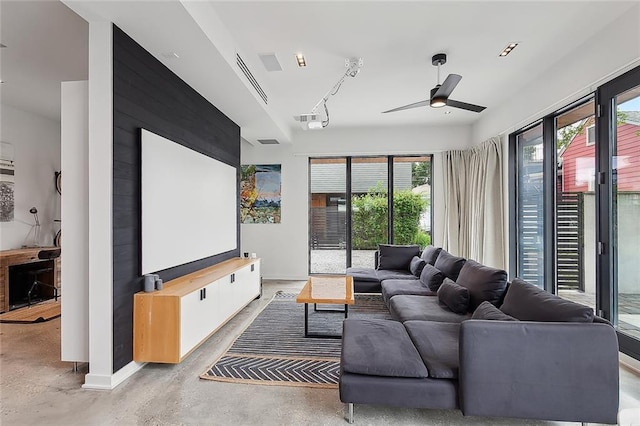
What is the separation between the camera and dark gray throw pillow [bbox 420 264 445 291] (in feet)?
12.7

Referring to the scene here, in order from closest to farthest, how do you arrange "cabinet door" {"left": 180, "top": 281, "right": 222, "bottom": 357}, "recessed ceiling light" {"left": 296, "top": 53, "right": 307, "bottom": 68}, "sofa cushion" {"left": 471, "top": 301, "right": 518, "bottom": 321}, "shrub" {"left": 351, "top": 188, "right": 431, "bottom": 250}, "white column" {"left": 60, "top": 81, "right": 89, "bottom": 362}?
1. "sofa cushion" {"left": 471, "top": 301, "right": 518, "bottom": 321}
2. "white column" {"left": 60, "top": 81, "right": 89, "bottom": 362}
3. "cabinet door" {"left": 180, "top": 281, "right": 222, "bottom": 357}
4. "recessed ceiling light" {"left": 296, "top": 53, "right": 307, "bottom": 68}
5. "shrub" {"left": 351, "top": 188, "right": 431, "bottom": 250}

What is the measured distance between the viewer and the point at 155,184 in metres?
2.94

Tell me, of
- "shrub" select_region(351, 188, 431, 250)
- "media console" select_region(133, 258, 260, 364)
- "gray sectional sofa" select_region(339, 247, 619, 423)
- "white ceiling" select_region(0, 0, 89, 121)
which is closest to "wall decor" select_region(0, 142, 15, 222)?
"white ceiling" select_region(0, 0, 89, 121)

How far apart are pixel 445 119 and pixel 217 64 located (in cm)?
431

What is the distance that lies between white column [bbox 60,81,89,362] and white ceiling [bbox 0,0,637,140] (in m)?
0.73

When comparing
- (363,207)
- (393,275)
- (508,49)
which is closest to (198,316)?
(393,275)

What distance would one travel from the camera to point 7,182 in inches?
186

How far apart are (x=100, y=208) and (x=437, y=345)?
8.42 ft

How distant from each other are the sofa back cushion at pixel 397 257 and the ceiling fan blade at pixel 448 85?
2.72 m

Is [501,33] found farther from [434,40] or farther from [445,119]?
[445,119]

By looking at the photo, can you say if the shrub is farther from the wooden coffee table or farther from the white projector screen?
the white projector screen

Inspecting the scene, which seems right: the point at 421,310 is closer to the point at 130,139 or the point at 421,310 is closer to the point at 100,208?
the point at 100,208

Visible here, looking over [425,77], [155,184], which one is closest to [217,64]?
[155,184]

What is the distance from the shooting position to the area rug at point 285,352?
2.58m
